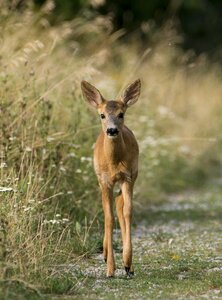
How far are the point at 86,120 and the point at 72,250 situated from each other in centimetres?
338

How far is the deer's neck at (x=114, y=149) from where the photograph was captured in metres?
8.87

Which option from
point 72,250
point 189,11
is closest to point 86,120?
point 72,250

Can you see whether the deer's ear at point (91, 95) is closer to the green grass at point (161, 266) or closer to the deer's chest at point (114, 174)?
the deer's chest at point (114, 174)

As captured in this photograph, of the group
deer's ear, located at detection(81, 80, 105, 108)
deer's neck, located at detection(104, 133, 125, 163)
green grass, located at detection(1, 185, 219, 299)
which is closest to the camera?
green grass, located at detection(1, 185, 219, 299)

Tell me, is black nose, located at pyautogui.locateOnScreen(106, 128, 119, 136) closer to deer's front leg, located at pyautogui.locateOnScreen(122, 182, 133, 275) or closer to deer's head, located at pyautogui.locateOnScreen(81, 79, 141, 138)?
deer's head, located at pyautogui.locateOnScreen(81, 79, 141, 138)

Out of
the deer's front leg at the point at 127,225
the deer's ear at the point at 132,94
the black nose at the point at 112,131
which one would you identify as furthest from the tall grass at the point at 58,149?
the deer's ear at the point at 132,94

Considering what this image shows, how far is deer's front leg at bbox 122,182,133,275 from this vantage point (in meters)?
8.52

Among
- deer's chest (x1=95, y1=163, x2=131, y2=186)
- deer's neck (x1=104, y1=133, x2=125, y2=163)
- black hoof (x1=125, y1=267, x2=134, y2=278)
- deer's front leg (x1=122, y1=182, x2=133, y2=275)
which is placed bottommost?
black hoof (x1=125, y1=267, x2=134, y2=278)

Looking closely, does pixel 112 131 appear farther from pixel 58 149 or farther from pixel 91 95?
pixel 58 149

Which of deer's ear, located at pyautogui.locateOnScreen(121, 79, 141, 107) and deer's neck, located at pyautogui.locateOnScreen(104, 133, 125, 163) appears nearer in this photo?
deer's neck, located at pyautogui.locateOnScreen(104, 133, 125, 163)

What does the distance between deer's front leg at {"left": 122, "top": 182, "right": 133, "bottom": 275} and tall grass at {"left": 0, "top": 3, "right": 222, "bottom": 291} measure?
510 mm

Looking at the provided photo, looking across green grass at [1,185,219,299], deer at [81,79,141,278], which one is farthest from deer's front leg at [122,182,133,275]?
green grass at [1,185,219,299]

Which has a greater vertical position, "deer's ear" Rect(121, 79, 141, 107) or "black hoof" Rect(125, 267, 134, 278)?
"deer's ear" Rect(121, 79, 141, 107)

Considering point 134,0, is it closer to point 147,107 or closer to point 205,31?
point 205,31
